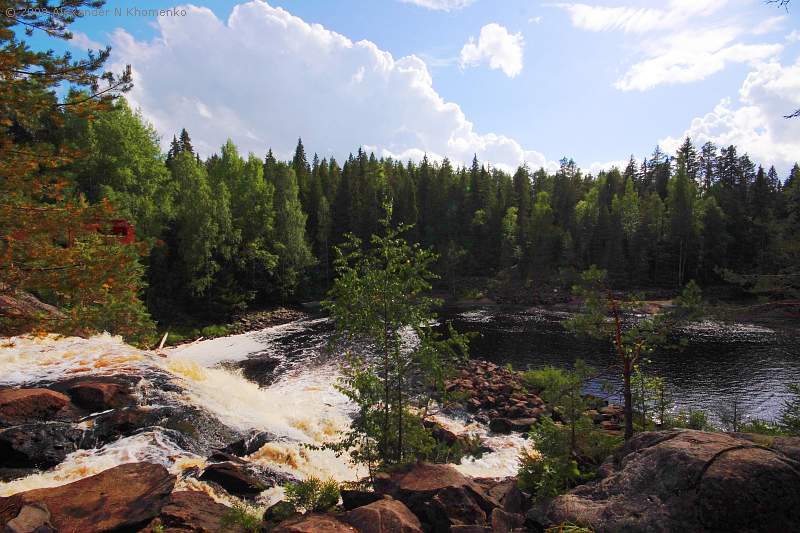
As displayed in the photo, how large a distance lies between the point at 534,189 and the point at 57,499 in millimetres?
107086

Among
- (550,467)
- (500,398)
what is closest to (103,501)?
(550,467)

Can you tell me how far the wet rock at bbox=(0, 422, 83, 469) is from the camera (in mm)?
9562

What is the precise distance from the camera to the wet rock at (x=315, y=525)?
6.40 m

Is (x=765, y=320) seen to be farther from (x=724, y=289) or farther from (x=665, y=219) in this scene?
(x=665, y=219)

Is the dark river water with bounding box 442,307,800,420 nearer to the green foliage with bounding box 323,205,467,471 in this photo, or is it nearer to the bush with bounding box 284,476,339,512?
the green foliage with bounding box 323,205,467,471

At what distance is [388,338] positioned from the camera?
29.9 feet

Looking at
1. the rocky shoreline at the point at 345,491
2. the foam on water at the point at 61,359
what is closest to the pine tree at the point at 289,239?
the foam on water at the point at 61,359

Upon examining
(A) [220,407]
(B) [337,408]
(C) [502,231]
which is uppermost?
(C) [502,231]

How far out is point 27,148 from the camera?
8.04m

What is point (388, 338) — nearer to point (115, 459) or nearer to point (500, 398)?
point (115, 459)

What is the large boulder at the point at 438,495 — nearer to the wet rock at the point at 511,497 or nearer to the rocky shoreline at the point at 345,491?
the rocky shoreline at the point at 345,491

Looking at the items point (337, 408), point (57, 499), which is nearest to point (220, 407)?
point (337, 408)

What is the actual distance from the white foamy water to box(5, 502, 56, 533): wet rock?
2.44 meters

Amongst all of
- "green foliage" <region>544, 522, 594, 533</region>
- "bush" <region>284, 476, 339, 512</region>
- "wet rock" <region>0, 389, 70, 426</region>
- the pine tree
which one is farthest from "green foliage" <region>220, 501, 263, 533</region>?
the pine tree
